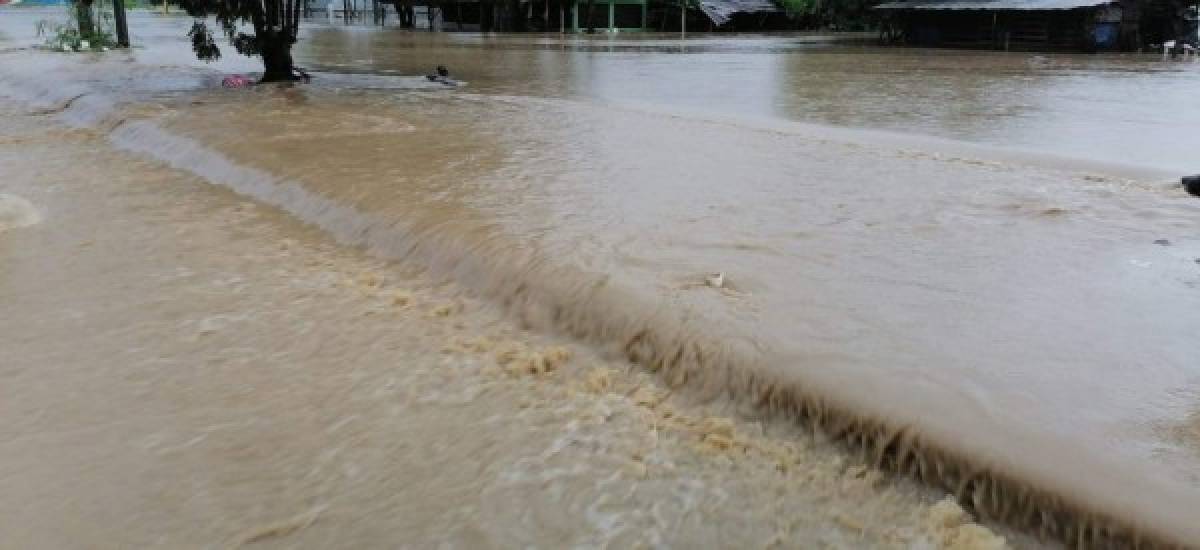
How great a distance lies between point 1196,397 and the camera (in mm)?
3520

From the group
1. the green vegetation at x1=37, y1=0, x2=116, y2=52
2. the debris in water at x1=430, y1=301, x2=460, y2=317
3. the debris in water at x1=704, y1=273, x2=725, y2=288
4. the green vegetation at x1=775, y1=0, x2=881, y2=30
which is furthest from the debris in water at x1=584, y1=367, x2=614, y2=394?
the green vegetation at x1=775, y1=0, x2=881, y2=30

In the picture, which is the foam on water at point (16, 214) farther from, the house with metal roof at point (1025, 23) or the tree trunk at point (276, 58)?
the house with metal roof at point (1025, 23)

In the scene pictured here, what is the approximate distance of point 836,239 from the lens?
5.57 m

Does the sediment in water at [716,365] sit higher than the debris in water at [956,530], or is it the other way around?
the sediment in water at [716,365]

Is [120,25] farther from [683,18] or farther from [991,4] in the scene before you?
[991,4]

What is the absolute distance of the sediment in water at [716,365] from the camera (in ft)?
9.56

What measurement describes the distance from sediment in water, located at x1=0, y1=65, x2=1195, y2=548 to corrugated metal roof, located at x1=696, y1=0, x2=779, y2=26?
118 feet

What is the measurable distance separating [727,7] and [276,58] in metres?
29.9

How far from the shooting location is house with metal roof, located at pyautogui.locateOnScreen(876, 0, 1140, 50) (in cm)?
2706

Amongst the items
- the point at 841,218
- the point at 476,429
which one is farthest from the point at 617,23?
the point at 476,429

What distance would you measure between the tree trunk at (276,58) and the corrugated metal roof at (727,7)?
2794cm

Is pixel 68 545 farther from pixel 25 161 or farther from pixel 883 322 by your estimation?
pixel 25 161

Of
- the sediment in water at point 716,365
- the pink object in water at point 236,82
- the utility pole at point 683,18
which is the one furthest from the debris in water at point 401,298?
the utility pole at point 683,18

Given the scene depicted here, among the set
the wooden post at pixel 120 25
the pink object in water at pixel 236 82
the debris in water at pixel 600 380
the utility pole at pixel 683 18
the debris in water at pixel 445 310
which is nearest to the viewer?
the debris in water at pixel 600 380
